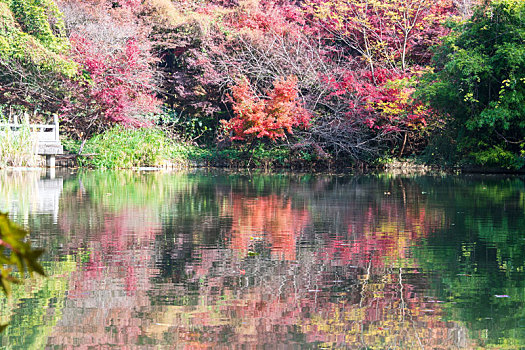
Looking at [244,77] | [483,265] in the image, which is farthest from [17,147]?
[483,265]

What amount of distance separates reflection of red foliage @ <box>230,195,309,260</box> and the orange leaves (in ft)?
37.9

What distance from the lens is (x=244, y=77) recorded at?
1021 inches

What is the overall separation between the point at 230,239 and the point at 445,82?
604 inches

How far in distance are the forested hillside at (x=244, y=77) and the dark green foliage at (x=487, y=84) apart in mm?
256

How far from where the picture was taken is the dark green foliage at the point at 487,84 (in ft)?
68.3

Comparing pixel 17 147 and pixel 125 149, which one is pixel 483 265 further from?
pixel 125 149

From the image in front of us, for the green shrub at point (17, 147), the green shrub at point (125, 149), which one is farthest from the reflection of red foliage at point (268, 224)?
the green shrub at point (125, 149)

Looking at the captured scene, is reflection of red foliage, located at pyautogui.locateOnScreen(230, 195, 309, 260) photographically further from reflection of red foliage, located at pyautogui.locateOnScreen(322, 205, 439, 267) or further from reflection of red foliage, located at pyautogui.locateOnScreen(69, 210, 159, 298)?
reflection of red foliage, located at pyautogui.locateOnScreen(69, 210, 159, 298)

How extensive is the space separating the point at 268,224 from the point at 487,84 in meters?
14.3

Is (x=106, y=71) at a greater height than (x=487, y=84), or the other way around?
(x=106, y=71)

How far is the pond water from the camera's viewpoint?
442 cm

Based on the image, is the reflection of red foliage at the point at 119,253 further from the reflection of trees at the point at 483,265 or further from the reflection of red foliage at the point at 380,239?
the reflection of trees at the point at 483,265

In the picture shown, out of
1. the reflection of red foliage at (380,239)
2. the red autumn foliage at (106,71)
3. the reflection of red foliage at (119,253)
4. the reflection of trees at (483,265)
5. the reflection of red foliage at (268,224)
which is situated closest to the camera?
the reflection of trees at (483,265)

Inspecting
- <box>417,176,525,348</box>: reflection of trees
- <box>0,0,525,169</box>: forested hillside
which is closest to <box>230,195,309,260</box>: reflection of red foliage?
<box>417,176,525,348</box>: reflection of trees
